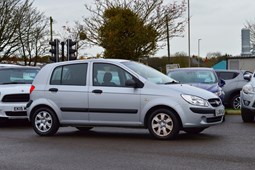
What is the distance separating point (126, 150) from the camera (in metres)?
8.71

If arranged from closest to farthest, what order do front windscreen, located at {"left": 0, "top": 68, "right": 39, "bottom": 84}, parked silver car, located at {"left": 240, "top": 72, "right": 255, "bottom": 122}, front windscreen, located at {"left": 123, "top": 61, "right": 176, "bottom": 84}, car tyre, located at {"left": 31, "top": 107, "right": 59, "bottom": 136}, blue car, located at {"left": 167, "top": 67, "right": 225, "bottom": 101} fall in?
front windscreen, located at {"left": 123, "top": 61, "right": 176, "bottom": 84} < car tyre, located at {"left": 31, "top": 107, "right": 59, "bottom": 136} < parked silver car, located at {"left": 240, "top": 72, "right": 255, "bottom": 122} < front windscreen, located at {"left": 0, "top": 68, "right": 39, "bottom": 84} < blue car, located at {"left": 167, "top": 67, "right": 225, "bottom": 101}

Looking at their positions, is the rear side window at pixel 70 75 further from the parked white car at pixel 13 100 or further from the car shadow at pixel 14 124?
the car shadow at pixel 14 124

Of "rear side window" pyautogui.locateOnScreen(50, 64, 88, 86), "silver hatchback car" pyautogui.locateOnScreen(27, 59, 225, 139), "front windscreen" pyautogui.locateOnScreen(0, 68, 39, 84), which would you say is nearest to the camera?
"silver hatchback car" pyautogui.locateOnScreen(27, 59, 225, 139)

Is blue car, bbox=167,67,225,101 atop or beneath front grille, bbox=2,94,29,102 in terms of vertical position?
atop

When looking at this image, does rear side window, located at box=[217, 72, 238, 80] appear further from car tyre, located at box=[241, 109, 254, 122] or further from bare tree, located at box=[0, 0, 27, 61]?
bare tree, located at box=[0, 0, 27, 61]

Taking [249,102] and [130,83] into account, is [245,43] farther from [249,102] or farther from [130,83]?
[130,83]

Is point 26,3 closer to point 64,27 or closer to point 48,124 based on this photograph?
point 64,27

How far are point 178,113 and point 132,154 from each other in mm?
1655

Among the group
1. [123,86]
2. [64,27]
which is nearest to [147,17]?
[64,27]

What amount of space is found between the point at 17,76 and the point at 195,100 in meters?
6.36

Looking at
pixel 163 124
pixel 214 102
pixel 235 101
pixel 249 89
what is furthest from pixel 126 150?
pixel 235 101

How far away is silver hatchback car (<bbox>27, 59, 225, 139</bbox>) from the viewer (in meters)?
9.59

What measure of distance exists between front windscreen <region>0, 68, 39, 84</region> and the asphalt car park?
234 centimetres

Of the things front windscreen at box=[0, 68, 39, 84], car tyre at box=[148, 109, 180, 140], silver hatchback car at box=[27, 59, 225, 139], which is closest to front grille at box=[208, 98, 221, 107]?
silver hatchback car at box=[27, 59, 225, 139]
